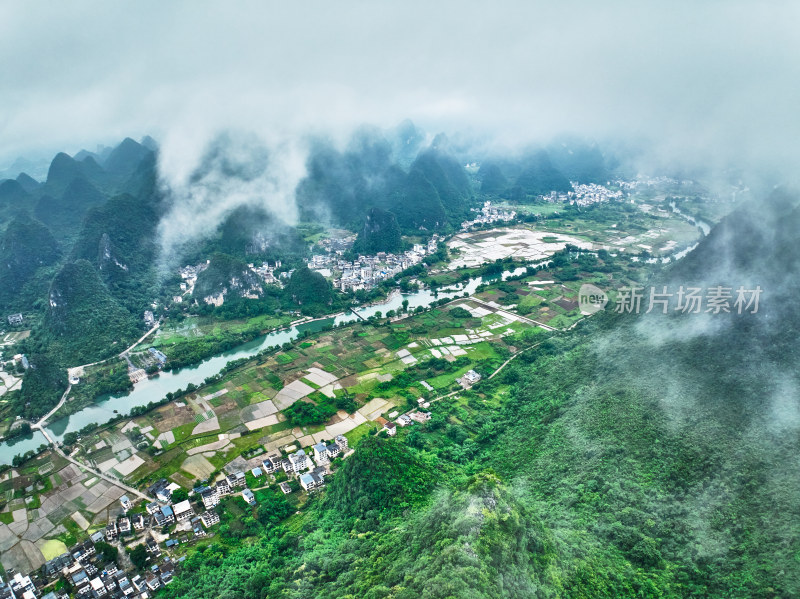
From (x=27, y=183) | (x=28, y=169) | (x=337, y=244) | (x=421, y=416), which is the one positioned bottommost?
(x=421, y=416)

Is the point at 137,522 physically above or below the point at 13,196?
below

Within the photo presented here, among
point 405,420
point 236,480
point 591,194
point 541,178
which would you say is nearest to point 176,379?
point 236,480

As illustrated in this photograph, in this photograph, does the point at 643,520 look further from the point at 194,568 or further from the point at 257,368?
the point at 257,368

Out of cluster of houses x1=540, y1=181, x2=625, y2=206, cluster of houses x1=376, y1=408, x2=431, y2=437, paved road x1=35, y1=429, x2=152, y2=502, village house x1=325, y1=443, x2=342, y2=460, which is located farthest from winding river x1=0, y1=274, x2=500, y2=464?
cluster of houses x1=540, y1=181, x2=625, y2=206

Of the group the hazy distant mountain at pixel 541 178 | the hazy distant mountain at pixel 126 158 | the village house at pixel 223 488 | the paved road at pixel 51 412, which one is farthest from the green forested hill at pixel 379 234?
the hazy distant mountain at pixel 126 158

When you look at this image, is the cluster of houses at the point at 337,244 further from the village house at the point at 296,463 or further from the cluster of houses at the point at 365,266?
the village house at the point at 296,463

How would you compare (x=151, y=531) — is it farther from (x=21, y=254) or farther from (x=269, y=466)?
(x=21, y=254)

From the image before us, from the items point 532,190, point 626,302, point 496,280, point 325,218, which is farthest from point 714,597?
point 532,190

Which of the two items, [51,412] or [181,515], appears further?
[51,412]
